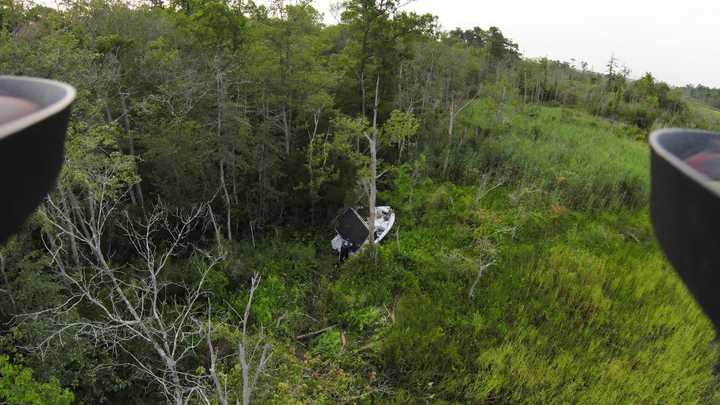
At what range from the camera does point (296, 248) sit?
12773 millimetres

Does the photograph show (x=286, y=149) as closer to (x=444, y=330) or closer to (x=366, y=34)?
(x=366, y=34)

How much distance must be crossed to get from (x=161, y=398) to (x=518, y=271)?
9267mm

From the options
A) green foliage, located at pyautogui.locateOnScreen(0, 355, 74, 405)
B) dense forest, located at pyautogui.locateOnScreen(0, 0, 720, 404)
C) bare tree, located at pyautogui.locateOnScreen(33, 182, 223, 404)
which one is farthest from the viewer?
dense forest, located at pyautogui.locateOnScreen(0, 0, 720, 404)

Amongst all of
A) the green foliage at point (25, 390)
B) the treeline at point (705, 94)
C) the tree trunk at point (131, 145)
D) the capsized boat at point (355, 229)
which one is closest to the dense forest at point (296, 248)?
the green foliage at point (25, 390)

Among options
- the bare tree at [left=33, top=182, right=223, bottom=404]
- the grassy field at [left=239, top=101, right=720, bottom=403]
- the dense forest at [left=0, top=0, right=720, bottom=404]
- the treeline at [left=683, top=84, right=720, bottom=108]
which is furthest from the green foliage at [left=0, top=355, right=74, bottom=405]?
the treeline at [left=683, top=84, right=720, bottom=108]

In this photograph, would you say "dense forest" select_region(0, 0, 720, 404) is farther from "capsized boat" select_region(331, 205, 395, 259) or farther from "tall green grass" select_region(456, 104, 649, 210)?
"capsized boat" select_region(331, 205, 395, 259)

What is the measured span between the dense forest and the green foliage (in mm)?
35

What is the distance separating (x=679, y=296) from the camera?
11367 millimetres

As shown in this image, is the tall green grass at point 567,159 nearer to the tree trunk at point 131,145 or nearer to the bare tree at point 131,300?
the tree trunk at point 131,145

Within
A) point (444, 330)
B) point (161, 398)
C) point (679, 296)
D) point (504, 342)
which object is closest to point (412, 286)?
point (444, 330)

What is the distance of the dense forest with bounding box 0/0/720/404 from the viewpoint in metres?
7.93

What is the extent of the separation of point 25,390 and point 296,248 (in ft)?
24.9

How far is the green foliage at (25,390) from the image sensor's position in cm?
564

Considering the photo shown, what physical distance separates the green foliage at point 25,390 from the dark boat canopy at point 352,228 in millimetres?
8497
